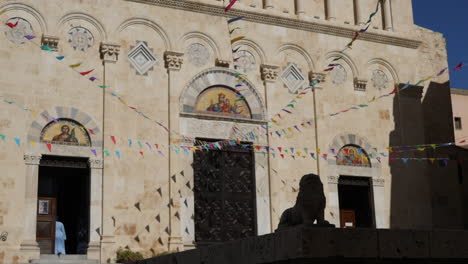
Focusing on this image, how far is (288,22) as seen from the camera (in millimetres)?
23734

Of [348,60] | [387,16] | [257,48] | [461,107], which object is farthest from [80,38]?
[461,107]

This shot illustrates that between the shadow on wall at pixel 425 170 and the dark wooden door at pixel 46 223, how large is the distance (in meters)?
10.9

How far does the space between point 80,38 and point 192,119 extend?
396 centimetres

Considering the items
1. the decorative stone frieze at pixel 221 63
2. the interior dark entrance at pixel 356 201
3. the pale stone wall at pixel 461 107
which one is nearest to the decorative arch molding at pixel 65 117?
the decorative stone frieze at pixel 221 63

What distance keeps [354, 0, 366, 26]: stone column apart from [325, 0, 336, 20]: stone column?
95cm

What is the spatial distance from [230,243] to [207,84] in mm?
11435

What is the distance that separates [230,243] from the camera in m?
10.9

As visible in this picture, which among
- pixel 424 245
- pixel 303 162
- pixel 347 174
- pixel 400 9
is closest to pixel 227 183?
pixel 303 162

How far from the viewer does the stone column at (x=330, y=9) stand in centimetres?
2470

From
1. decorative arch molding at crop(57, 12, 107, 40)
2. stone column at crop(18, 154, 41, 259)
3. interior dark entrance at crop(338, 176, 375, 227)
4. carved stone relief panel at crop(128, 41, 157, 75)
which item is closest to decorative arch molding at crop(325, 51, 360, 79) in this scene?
interior dark entrance at crop(338, 176, 375, 227)

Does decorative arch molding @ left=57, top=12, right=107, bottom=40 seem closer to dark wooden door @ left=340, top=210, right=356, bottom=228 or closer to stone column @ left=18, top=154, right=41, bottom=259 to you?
stone column @ left=18, top=154, right=41, bottom=259

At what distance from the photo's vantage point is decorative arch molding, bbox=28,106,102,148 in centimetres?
1922

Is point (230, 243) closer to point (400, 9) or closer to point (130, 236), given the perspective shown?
point (130, 236)

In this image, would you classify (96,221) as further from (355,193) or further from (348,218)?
(355,193)
